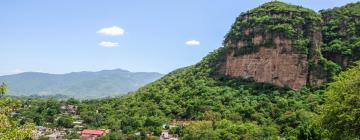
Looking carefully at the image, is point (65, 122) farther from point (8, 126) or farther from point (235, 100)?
point (8, 126)

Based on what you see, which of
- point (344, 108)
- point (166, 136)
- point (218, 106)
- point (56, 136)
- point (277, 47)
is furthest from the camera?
point (277, 47)

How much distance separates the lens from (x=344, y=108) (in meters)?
23.8

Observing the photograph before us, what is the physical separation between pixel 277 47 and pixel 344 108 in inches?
1750

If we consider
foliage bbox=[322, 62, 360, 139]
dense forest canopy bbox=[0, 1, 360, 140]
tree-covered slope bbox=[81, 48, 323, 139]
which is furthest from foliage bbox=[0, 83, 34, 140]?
tree-covered slope bbox=[81, 48, 323, 139]

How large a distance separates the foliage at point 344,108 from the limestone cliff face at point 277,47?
39403mm

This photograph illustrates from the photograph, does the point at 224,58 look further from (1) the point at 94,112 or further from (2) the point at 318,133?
(2) the point at 318,133

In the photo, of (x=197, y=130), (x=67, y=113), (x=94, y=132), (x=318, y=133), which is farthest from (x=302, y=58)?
(x=67, y=113)

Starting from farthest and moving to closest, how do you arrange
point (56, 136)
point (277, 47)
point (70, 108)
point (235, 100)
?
1. point (70, 108)
2. point (277, 47)
3. point (56, 136)
4. point (235, 100)

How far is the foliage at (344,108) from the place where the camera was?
76.7 ft

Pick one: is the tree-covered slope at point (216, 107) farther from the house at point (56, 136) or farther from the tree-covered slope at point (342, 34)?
the tree-covered slope at point (342, 34)

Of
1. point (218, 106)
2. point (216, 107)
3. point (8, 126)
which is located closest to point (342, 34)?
point (218, 106)

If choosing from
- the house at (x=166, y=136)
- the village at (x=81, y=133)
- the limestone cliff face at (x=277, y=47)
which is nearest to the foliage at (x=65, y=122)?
the village at (x=81, y=133)

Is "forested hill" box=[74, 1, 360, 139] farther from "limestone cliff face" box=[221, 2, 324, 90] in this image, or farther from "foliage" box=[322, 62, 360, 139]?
"foliage" box=[322, 62, 360, 139]

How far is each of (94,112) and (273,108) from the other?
31.7 metres
